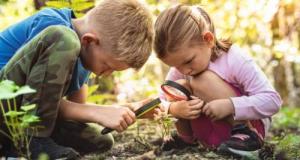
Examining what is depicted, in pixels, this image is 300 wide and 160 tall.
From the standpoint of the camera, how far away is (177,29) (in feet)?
10.2

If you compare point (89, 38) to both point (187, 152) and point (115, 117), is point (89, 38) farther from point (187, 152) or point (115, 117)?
point (187, 152)

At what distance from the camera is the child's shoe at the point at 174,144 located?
319 centimetres

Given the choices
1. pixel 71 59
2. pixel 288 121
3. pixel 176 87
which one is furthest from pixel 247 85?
pixel 288 121

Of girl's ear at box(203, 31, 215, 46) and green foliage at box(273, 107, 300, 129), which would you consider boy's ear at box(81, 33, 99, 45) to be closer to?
girl's ear at box(203, 31, 215, 46)

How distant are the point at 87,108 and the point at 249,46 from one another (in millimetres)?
6429

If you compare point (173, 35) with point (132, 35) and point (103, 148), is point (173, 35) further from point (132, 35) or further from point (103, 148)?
point (103, 148)

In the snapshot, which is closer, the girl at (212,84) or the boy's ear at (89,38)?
the boy's ear at (89,38)

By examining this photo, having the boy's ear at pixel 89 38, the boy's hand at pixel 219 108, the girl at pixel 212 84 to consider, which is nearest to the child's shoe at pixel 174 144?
the girl at pixel 212 84

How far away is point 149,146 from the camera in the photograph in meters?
3.11

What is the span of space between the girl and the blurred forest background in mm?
719

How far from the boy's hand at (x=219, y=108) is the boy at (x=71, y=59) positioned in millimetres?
554

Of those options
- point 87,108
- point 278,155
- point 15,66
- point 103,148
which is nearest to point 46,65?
point 15,66

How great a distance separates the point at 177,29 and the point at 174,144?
29.8 inches

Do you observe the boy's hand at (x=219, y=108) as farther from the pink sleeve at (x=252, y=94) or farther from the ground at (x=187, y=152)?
the ground at (x=187, y=152)
